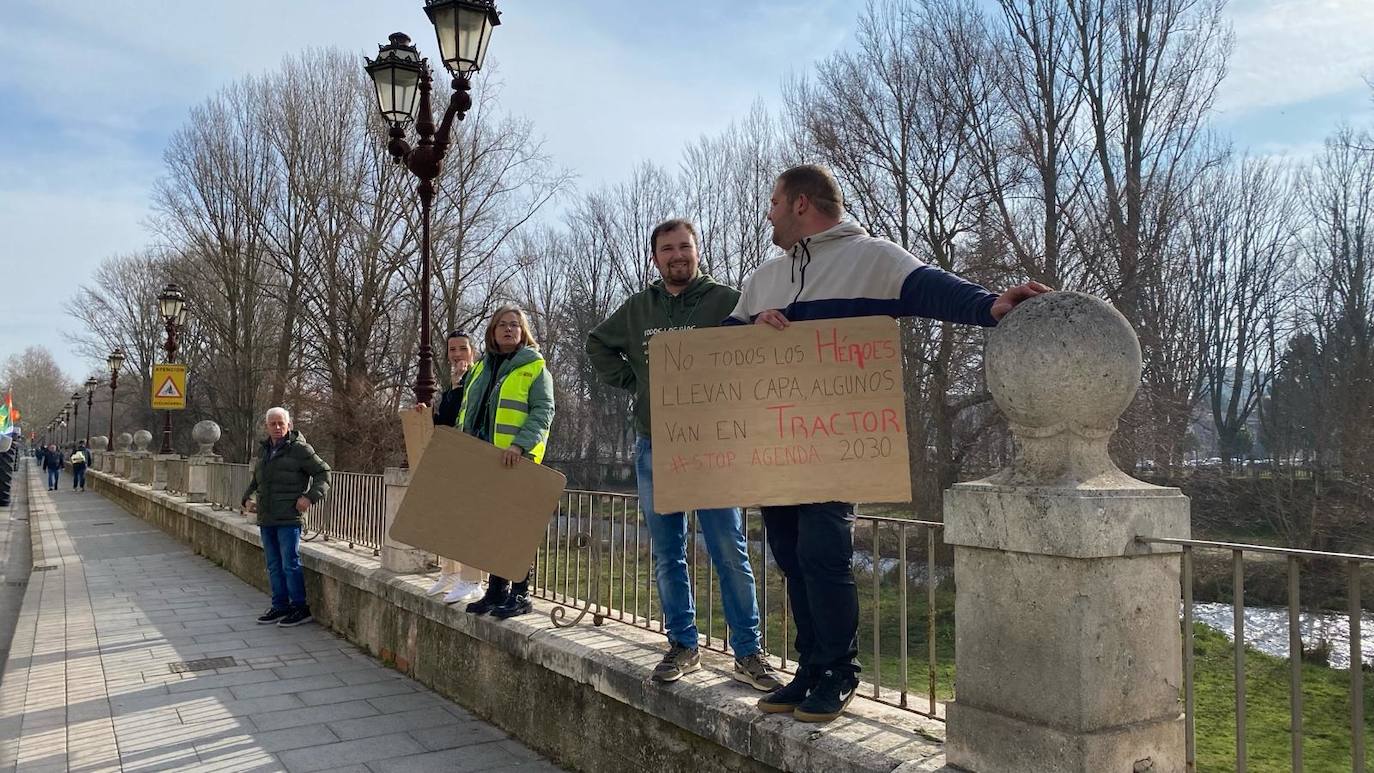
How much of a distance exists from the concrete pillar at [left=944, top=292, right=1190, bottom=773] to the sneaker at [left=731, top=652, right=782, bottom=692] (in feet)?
3.59

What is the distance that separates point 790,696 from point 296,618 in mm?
6612

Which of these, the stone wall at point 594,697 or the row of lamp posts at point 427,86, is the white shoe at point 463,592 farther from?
the row of lamp posts at point 427,86

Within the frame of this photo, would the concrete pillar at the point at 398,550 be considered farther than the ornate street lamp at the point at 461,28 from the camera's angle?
No

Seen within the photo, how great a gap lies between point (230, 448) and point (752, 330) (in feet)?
109

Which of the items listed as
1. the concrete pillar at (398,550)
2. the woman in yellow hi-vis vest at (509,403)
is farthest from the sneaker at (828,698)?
the concrete pillar at (398,550)

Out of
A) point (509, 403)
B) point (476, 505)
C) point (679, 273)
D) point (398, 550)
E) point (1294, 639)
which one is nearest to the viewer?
point (1294, 639)

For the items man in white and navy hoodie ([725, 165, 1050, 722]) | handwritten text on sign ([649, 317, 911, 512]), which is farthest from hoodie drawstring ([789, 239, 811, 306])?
handwritten text on sign ([649, 317, 911, 512])

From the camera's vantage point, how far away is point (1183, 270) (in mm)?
21875

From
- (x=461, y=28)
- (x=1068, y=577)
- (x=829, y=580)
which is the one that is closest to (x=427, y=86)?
(x=461, y=28)

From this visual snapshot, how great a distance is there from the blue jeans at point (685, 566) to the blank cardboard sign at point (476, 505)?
0.83 metres

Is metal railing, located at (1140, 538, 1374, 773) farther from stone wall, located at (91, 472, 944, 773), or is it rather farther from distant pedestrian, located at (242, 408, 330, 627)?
distant pedestrian, located at (242, 408, 330, 627)

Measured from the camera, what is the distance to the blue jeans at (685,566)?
3.83m

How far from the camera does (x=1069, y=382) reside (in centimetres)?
243

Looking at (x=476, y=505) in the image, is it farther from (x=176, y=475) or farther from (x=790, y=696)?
(x=176, y=475)
